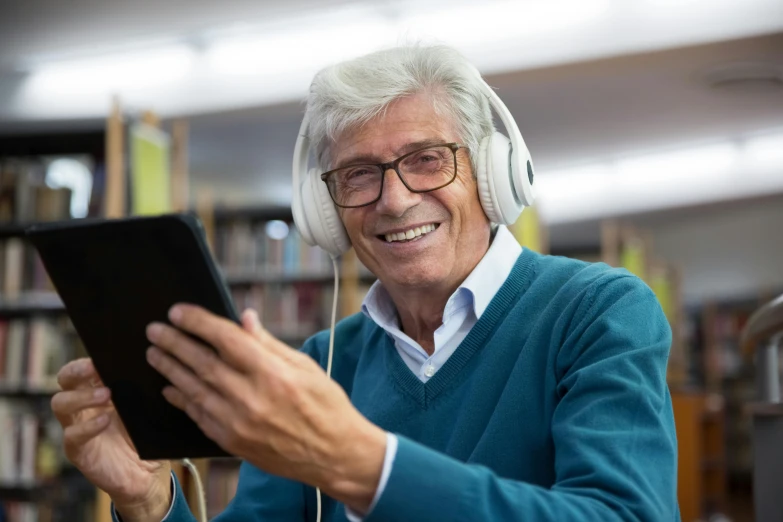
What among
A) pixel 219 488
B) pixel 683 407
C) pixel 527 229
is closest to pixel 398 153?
pixel 527 229

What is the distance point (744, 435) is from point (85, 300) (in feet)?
35.9

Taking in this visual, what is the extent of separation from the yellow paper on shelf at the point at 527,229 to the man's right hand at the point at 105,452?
142 inches

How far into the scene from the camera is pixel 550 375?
105cm

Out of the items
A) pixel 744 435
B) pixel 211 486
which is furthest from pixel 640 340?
pixel 744 435

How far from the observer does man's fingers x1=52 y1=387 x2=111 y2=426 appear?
983 millimetres

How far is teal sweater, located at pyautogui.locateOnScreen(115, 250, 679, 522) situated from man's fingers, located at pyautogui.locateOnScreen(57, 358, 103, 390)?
24cm

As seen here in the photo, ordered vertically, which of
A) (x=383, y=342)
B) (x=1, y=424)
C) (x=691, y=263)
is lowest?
(x=1, y=424)

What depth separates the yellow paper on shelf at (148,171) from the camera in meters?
3.64

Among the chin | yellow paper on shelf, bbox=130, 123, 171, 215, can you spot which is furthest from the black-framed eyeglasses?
yellow paper on shelf, bbox=130, 123, 171, 215

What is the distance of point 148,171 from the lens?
3.75 m

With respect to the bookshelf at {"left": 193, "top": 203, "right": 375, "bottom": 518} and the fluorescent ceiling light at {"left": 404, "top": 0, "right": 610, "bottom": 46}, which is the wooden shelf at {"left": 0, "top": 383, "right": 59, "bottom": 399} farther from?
the fluorescent ceiling light at {"left": 404, "top": 0, "right": 610, "bottom": 46}

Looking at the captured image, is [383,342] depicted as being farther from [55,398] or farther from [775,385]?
[775,385]

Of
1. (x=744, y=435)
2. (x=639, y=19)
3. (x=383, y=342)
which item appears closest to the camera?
(x=383, y=342)

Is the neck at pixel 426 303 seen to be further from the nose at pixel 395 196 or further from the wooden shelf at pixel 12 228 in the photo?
the wooden shelf at pixel 12 228
